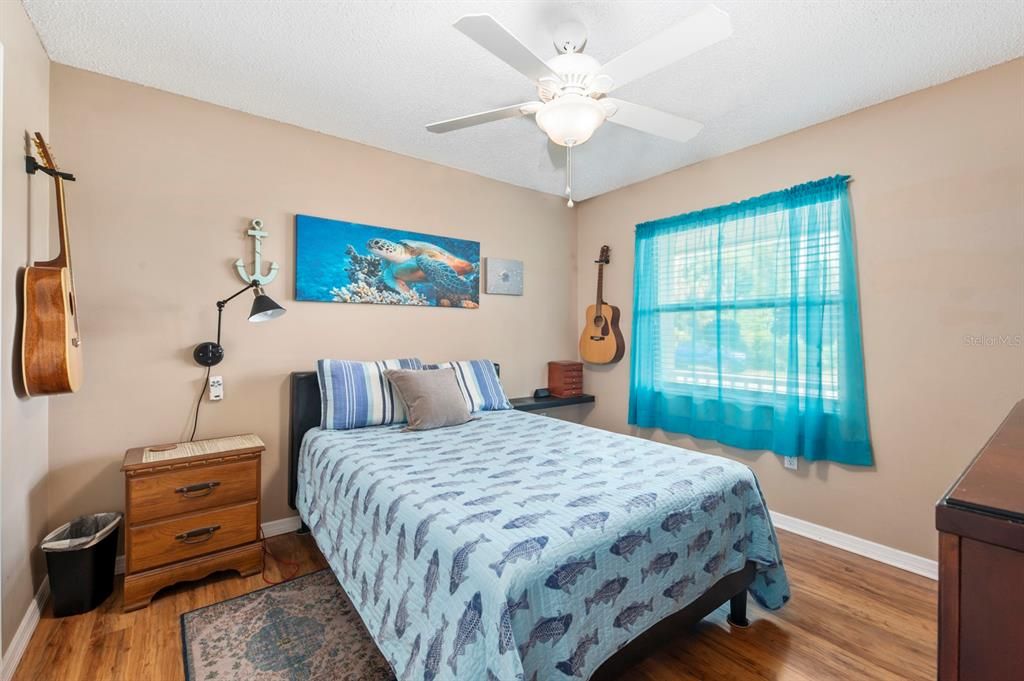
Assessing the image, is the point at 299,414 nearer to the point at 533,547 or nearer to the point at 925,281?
the point at 533,547

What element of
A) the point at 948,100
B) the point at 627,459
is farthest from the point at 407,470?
the point at 948,100

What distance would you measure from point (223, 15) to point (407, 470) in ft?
6.60

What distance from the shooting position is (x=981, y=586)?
0.54m

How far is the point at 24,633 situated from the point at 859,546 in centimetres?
396

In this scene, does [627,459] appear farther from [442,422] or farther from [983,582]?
[983,582]

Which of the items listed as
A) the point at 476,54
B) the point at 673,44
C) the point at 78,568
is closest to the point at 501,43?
the point at 673,44

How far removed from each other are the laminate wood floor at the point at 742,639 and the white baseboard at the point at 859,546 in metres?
0.09

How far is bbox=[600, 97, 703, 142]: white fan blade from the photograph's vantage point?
1.79 meters

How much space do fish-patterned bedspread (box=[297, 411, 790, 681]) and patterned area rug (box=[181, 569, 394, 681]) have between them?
236 mm

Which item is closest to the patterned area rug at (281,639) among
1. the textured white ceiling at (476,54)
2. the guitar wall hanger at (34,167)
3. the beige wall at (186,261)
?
the beige wall at (186,261)

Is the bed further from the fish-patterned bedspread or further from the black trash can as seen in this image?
the black trash can

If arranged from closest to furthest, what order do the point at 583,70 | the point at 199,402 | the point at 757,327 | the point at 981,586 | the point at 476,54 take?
the point at 981,586 → the point at 583,70 → the point at 476,54 → the point at 199,402 → the point at 757,327

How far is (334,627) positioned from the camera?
181 cm

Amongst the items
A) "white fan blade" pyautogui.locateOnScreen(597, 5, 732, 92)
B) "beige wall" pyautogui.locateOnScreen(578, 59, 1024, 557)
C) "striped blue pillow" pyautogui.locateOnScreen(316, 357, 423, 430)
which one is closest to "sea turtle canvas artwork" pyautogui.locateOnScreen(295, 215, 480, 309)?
"striped blue pillow" pyautogui.locateOnScreen(316, 357, 423, 430)
